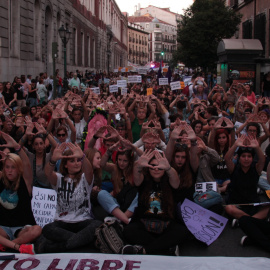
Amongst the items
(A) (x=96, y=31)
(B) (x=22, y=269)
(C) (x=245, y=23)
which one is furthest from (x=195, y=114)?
(A) (x=96, y=31)

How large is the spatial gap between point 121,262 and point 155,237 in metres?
0.66

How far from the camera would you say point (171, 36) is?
137 meters

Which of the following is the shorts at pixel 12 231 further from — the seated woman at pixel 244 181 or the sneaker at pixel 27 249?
the seated woman at pixel 244 181

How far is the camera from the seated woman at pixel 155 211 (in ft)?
16.9

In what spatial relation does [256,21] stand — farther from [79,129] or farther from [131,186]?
[131,186]

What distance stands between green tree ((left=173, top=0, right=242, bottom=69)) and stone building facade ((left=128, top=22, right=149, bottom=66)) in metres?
72.9

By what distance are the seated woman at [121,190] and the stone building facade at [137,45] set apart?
3945 inches

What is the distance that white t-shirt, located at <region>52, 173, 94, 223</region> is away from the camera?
546 cm

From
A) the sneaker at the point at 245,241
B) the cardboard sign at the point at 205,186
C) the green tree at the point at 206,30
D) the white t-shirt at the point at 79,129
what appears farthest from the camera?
the green tree at the point at 206,30

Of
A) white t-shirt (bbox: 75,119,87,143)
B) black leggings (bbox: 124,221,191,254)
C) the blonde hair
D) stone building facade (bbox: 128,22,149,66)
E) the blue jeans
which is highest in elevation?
stone building facade (bbox: 128,22,149,66)

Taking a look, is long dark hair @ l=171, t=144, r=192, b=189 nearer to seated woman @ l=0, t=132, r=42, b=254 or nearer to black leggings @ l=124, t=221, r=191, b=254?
black leggings @ l=124, t=221, r=191, b=254

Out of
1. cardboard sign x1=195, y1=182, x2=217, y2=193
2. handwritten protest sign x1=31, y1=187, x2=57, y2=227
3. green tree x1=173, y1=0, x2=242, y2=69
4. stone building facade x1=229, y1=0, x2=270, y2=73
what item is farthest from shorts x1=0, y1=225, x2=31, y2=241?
green tree x1=173, y1=0, x2=242, y2=69

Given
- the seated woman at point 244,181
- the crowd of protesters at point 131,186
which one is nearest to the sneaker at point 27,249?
the crowd of protesters at point 131,186

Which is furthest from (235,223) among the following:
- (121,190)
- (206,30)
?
A: (206,30)
